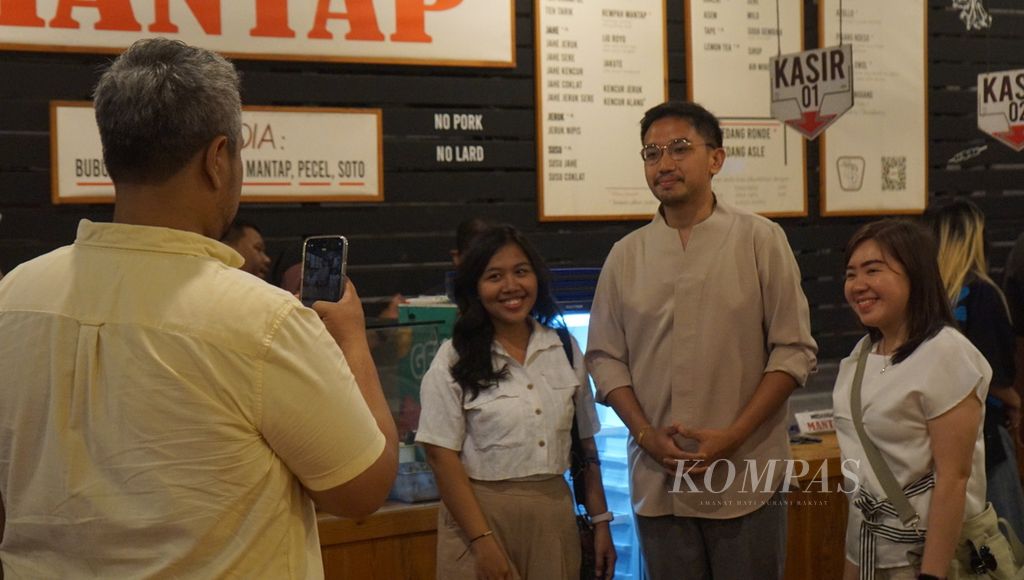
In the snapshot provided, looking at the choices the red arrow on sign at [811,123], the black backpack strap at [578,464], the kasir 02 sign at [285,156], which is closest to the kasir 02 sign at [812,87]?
the red arrow on sign at [811,123]

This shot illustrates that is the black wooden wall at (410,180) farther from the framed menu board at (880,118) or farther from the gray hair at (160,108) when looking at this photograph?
the gray hair at (160,108)

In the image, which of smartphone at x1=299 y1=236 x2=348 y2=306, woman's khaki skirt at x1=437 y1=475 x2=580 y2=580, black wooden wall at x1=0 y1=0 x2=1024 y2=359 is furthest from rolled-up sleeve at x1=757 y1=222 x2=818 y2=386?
black wooden wall at x1=0 y1=0 x2=1024 y2=359

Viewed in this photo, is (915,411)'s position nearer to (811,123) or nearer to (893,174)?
(811,123)

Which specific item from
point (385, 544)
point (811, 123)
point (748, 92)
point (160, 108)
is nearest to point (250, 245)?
point (385, 544)

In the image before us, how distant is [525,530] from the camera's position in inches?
123

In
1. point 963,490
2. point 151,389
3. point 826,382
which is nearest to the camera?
point 151,389

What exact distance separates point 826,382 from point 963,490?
3490 millimetres

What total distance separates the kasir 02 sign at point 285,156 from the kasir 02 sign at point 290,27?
261 millimetres

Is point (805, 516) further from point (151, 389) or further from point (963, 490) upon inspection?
point (151, 389)

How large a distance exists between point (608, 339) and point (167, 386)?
204 cm

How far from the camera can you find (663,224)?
11.1 feet

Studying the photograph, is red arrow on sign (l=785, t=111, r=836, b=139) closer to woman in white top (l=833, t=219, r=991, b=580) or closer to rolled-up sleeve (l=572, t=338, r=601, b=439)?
woman in white top (l=833, t=219, r=991, b=580)

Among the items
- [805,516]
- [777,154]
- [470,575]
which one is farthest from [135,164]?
[777,154]

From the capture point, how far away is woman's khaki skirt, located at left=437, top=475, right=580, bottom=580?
10.2 feet
